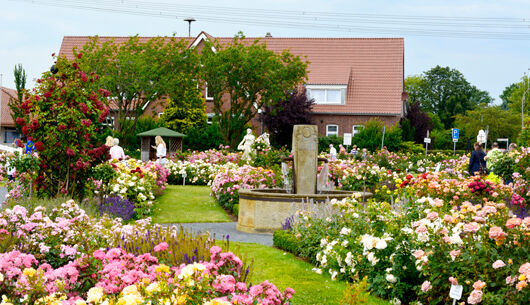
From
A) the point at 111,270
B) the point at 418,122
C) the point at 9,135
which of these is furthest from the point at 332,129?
the point at 111,270

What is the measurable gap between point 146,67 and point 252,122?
12.2 meters

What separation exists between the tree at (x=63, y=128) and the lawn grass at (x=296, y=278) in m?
3.98

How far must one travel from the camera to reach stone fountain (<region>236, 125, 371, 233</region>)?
1309cm

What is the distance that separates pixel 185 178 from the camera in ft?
87.1

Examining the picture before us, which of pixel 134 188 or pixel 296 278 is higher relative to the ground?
pixel 134 188

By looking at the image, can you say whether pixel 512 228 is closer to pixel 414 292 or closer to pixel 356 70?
pixel 414 292

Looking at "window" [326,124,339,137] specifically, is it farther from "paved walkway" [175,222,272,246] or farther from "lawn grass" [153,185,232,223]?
"paved walkway" [175,222,272,246]

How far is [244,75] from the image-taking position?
3738 centimetres

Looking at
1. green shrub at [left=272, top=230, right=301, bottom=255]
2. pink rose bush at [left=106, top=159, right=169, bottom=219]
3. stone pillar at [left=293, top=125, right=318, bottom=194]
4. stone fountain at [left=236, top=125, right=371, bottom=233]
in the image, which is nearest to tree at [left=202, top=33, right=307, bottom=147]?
pink rose bush at [left=106, top=159, right=169, bottom=219]

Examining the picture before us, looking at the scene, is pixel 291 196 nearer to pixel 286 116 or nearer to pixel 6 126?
pixel 286 116

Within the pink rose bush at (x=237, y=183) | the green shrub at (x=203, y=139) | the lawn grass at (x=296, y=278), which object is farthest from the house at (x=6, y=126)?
the lawn grass at (x=296, y=278)

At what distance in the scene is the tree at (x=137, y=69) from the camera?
3547 cm

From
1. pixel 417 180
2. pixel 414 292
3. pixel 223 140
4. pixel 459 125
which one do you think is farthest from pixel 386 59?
pixel 414 292

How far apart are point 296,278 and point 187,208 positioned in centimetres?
949
